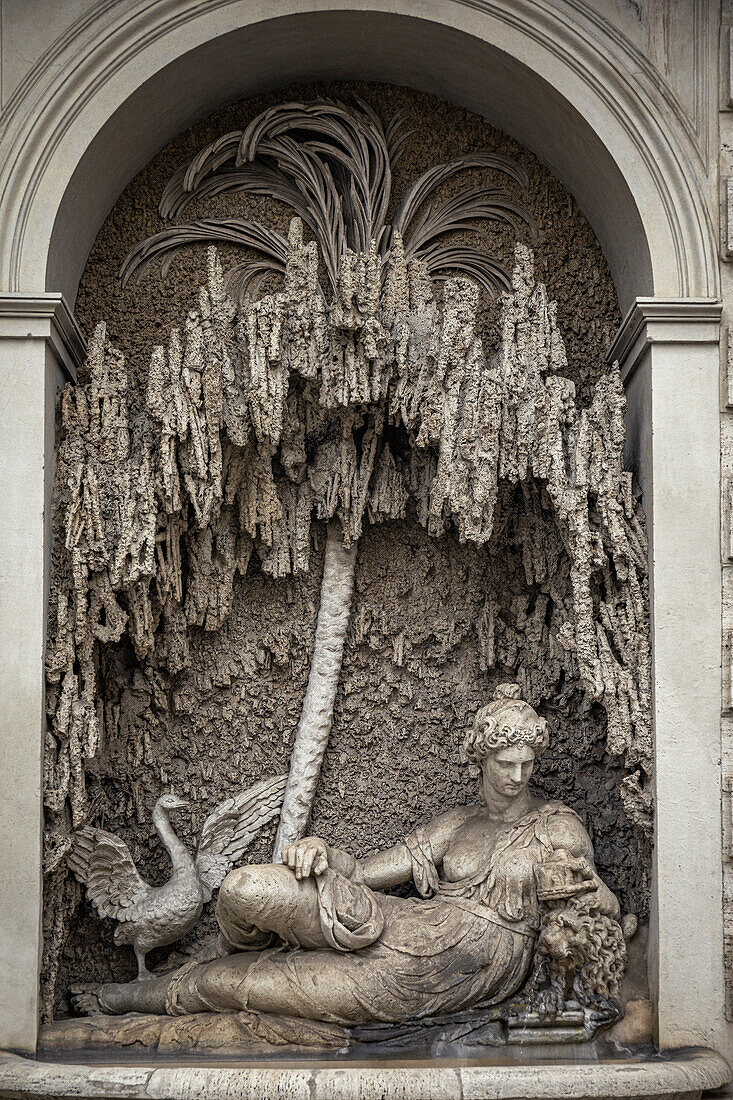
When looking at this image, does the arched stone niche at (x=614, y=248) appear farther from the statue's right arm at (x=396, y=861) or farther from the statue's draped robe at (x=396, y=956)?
the statue's right arm at (x=396, y=861)

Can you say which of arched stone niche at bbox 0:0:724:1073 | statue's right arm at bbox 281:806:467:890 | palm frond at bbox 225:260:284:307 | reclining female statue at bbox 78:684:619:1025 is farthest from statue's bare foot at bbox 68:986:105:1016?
palm frond at bbox 225:260:284:307

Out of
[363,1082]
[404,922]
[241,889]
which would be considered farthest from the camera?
[404,922]

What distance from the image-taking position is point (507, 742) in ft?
14.1

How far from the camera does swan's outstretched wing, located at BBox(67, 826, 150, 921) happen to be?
178 inches

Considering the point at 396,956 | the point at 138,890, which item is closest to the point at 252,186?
the point at 138,890

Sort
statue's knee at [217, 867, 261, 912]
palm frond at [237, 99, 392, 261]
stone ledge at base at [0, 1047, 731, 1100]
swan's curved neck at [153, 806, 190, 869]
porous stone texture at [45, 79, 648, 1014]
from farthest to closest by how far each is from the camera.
A: palm frond at [237, 99, 392, 261] < porous stone texture at [45, 79, 648, 1014] < swan's curved neck at [153, 806, 190, 869] < statue's knee at [217, 867, 261, 912] < stone ledge at base at [0, 1047, 731, 1100]

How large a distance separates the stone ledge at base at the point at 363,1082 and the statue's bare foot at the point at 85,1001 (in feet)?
1.92

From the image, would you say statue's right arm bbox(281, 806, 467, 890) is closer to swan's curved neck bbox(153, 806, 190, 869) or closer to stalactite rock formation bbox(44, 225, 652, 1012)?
swan's curved neck bbox(153, 806, 190, 869)

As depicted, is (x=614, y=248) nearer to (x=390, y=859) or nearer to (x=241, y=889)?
(x=390, y=859)

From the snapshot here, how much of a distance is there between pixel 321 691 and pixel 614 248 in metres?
2.19

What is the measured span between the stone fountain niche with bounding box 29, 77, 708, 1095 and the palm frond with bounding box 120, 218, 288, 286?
0.6 inches

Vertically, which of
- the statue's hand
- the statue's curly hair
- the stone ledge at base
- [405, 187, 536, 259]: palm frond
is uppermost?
[405, 187, 536, 259]: palm frond

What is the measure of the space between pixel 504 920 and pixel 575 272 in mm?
2681

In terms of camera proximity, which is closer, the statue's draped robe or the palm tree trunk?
the statue's draped robe
